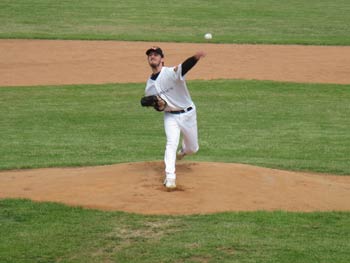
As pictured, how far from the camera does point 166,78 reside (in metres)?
11.3

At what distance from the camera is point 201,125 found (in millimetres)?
18516

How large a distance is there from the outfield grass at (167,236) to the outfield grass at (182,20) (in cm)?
2039

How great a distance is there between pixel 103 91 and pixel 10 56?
590 centimetres

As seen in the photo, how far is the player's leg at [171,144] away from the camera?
11109 millimetres

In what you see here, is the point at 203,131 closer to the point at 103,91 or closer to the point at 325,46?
the point at 103,91

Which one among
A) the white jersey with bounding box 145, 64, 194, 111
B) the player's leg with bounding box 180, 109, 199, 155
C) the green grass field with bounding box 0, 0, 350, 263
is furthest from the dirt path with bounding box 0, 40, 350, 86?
the white jersey with bounding box 145, 64, 194, 111

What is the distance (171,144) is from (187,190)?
63cm

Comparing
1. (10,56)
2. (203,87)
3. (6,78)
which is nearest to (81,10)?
(10,56)

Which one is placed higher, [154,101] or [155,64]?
[155,64]

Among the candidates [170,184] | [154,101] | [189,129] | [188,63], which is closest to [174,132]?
[189,129]

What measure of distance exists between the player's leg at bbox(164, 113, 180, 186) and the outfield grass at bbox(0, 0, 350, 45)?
1920 cm

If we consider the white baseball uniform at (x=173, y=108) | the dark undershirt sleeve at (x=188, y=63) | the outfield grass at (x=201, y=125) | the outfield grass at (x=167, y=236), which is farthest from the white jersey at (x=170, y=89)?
the outfield grass at (x=201, y=125)

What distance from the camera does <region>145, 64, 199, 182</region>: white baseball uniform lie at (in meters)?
11.2

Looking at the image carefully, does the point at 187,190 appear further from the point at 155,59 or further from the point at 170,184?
the point at 155,59
